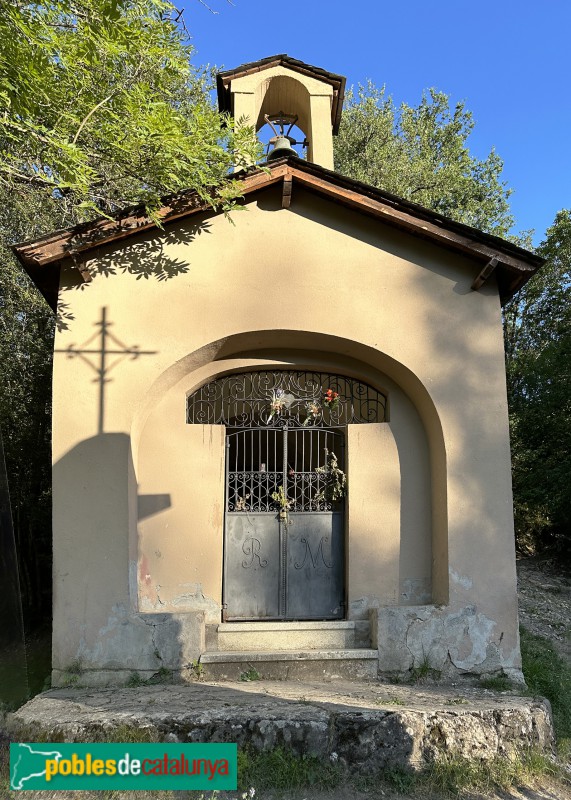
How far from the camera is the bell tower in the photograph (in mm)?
8023

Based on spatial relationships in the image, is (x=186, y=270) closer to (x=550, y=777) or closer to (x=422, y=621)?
(x=422, y=621)

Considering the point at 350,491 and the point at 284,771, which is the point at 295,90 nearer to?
the point at 350,491

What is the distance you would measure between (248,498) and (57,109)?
14.9 feet

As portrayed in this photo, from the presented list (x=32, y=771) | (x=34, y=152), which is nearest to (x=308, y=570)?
(x=32, y=771)

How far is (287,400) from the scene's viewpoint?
7.09 metres

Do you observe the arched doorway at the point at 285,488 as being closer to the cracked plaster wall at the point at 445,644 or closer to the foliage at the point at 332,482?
the foliage at the point at 332,482

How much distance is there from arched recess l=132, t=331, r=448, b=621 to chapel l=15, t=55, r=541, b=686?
24 mm

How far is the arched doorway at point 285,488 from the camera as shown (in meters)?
6.79

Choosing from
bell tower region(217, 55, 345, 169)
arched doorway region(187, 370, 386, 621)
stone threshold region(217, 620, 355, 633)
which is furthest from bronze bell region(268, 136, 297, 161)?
stone threshold region(217, 620, 355, 633)

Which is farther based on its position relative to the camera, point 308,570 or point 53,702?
point 308,570

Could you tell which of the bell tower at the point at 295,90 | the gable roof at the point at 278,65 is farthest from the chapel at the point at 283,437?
the gable roof at the point at 278,65

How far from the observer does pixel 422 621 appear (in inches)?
238

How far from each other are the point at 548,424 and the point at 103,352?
10498 millimetres

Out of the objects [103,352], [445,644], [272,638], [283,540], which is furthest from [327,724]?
[103,352]
